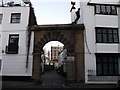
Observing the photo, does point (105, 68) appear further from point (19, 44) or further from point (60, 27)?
point (19, 44)

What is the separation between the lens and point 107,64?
20594 mm

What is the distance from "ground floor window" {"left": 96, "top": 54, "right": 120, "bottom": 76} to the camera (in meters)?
20.4

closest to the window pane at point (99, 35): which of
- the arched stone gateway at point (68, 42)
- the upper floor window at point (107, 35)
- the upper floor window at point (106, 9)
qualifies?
the upper floor window at point (107, 35)

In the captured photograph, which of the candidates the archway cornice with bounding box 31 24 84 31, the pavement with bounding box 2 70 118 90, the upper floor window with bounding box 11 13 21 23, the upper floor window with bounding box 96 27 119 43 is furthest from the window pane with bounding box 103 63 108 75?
the upper floor window with bounding box 11 13 21 23

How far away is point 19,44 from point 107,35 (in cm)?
1124

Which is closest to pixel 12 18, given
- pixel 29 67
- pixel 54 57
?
pixel 29 67

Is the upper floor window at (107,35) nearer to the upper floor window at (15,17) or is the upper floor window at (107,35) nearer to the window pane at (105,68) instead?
the window pane at (105,68)

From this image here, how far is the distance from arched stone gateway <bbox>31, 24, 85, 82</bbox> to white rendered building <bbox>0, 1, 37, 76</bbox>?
85 centimetres

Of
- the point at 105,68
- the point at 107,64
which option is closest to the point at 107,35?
the point at 107,64

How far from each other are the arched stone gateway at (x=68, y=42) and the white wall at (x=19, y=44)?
994 millimetres

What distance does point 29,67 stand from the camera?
20.9 meters

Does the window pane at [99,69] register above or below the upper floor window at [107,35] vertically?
below

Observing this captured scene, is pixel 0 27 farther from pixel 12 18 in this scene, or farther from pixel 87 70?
pixel 87 70

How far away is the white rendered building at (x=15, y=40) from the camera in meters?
21.3
